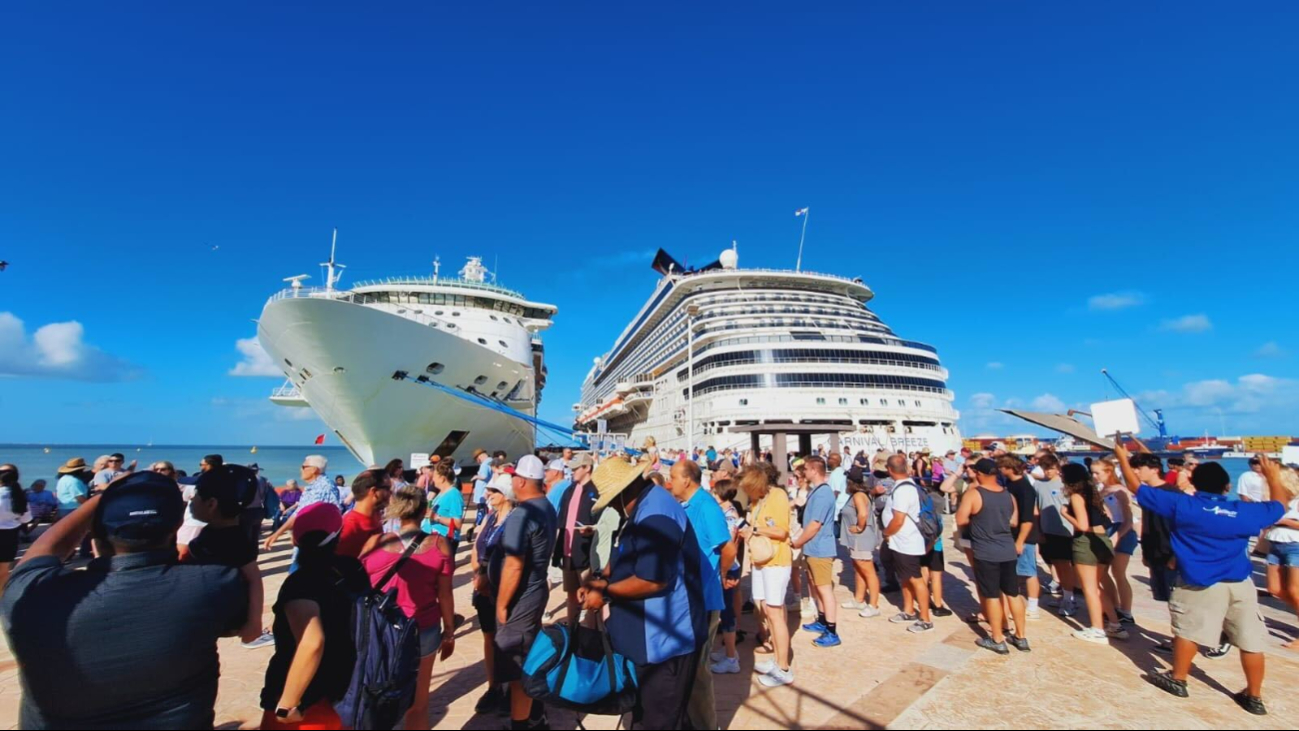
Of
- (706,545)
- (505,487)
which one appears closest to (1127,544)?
(706,545)

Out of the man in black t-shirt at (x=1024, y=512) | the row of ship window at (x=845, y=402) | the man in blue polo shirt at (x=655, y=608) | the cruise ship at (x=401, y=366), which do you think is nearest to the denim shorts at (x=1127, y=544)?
the man in black t-shirt at (x=1024, y=512)

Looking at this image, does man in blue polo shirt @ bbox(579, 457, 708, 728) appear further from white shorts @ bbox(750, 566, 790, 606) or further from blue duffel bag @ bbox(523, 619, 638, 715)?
white shorts @ bbox(750, 566, 790, 606)

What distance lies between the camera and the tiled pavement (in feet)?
11.1

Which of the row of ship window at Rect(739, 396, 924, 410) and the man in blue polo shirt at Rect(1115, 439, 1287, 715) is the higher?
the row of ship window at Rect(739, 396, 924, 410)

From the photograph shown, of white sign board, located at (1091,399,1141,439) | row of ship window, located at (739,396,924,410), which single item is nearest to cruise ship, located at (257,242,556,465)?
row of ship window, located at (739,396,924,410)

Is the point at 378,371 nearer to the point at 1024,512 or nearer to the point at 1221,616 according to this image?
the point at 1024,512

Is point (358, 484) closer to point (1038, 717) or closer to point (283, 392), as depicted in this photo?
point (1038, 717)

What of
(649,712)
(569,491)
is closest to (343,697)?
(649,712)

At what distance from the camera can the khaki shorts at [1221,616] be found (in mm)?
3467

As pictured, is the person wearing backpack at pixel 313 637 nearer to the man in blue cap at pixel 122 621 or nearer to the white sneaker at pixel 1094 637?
the man in blue cap at pixel 122 621

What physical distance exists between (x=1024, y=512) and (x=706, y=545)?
3304 millimetres

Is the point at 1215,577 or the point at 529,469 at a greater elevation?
the point at 529,469

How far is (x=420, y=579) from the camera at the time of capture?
304cm

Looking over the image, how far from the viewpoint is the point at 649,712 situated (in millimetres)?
2588
